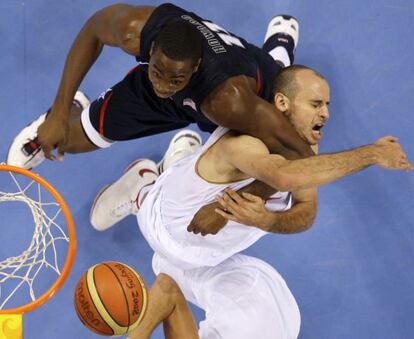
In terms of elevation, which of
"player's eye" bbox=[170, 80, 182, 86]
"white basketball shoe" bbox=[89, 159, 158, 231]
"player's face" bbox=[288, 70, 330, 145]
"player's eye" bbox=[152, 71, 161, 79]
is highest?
"player's eye" bbox=[152, 71, 161, 79]

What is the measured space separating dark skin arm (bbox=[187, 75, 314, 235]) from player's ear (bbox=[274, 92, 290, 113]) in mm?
157

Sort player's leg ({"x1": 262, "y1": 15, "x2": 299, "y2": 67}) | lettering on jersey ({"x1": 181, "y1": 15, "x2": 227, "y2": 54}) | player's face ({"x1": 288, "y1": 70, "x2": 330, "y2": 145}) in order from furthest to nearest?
1. player's leg ({"x1": 262, "y1": 15, "x2": 299, "y2": 67})
2. player's face ({"x1": 288, "y1": 70, "x2": 330, "y2": 145})
3. lettering on jersey ({"x1": 181, "y1": 15, "x2": 227, "y2": 54})

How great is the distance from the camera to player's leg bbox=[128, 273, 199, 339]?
3.00 metres

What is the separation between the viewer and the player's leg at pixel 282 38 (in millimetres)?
3419

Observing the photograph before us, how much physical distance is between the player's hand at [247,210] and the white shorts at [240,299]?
0.53 metres

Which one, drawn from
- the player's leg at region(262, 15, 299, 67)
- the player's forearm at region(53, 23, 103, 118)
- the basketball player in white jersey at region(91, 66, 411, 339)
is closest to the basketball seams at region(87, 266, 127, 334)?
the basketball player in white jersey at region(91, 66, 411, 339)

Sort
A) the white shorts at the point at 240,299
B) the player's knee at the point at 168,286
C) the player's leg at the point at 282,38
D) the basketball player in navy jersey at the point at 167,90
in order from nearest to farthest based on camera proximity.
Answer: the basketball player in navy jersey at the point at 167,90 < the white shorts at the point at 240,299 < the player's knee at the point at 168,286 < the player's leg at the point at 282,38

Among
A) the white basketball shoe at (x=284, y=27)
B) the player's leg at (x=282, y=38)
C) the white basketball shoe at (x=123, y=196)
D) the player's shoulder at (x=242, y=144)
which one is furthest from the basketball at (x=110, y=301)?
the white basketball shoe at (x=284, y=27)

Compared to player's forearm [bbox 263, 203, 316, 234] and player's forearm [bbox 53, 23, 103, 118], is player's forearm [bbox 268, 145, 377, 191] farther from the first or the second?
player's forearm [bbox 53, 23, 103, 118]

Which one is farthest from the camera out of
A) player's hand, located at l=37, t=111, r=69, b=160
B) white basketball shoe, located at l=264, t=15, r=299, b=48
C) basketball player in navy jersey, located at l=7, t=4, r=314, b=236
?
white basketball shoe, located at l=264, t=15, r=299, b=48

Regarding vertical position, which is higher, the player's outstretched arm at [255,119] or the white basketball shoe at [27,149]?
the player's outstretched arm at [255,119]

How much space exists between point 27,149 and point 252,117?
52.0 inches

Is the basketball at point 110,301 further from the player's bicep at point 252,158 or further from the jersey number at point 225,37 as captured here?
the jersey number at point 225,37

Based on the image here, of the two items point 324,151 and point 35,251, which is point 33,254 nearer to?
point 35,251
